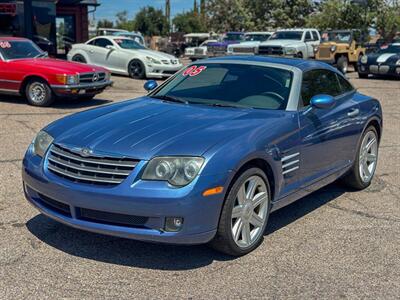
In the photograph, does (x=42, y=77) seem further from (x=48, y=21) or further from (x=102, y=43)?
(x=48, y=21)

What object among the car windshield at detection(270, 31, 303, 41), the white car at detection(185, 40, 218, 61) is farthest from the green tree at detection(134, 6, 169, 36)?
the car windshield at detection(270, 31, 303, 41)

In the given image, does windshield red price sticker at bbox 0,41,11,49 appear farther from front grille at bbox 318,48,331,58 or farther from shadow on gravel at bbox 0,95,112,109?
front grille at bbox 318,48,331,58

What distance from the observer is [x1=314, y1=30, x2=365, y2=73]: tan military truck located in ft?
75.8

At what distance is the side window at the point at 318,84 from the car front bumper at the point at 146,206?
1.74m

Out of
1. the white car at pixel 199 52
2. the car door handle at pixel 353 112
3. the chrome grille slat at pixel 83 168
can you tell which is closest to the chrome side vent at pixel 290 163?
the car door handle at pixel 353 112

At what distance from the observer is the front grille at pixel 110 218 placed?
149 inches

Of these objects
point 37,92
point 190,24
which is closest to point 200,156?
point 37,92

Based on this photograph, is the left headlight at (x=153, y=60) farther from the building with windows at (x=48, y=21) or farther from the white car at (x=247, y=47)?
the white car at (x=247, y=47)

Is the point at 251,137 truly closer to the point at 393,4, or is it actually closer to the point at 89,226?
the point at 89,226

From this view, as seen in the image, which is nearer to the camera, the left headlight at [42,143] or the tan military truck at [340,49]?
the left headlight at [42,143]

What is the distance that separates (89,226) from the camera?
3.87 m

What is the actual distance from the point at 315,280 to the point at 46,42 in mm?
20980

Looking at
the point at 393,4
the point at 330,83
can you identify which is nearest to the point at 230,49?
the point at 393,4

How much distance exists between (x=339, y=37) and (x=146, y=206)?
22369 mm
